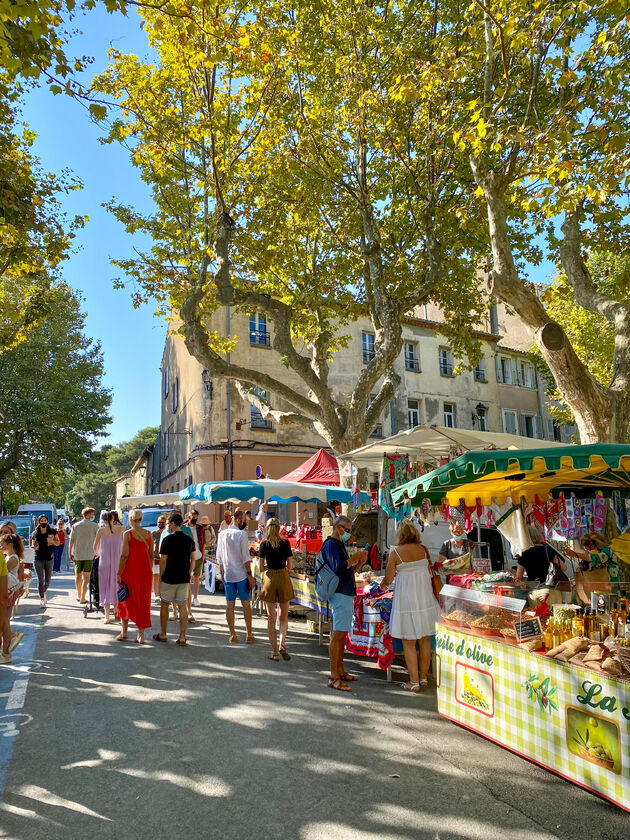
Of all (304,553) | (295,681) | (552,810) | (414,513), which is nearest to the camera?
(552,810)

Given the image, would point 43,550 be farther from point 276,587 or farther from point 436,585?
point 436,585

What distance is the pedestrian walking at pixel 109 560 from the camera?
9.34 meters

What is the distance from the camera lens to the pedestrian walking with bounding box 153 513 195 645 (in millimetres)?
7688

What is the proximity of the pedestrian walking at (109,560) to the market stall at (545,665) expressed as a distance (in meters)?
5.52

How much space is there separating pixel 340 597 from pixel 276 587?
1.26 meters

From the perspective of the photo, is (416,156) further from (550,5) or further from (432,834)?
(432,834)

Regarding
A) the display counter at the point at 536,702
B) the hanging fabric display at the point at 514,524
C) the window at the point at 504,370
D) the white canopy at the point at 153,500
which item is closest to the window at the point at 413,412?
the window at the point at 504,370

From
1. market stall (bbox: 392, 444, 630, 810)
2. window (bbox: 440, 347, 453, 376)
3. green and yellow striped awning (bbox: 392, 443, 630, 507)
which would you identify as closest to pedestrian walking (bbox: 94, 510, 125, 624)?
green and yellow striped awning (bbox: 392, 443, 630, 507)

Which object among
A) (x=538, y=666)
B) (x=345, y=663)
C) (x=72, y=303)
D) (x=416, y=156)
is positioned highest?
(x=72, y=303)

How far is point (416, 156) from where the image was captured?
1253 centimetres

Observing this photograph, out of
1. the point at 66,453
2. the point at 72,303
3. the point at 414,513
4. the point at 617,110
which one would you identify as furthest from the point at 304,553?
the point at 72,303

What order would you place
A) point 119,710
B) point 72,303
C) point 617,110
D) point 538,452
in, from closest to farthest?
point 538,452
point 119,710
point 617,110
point 72,303

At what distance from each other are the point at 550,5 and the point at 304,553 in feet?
30.2

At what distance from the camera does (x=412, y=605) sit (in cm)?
605
